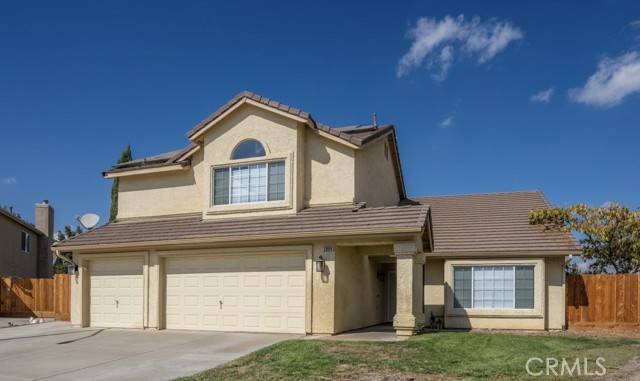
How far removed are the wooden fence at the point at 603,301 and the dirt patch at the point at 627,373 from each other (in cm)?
814

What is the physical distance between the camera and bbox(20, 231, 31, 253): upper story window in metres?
33.5

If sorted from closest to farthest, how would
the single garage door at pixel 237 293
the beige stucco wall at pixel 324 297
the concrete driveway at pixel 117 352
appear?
the concrete driveway at pixel 117 352, the beige stucco wall at pixel 324 297, the single garage door at pixel 237 293

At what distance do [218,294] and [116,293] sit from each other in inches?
155

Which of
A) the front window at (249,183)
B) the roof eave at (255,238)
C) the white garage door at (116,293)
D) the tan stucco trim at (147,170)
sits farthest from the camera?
Result: the tan stucco trim at (147,170)

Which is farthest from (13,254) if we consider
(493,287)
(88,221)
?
(493,287)

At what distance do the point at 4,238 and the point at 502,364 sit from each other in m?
29.0

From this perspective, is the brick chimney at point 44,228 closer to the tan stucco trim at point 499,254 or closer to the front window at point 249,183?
the front window at point 249,183

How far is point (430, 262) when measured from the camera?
64.1 ft

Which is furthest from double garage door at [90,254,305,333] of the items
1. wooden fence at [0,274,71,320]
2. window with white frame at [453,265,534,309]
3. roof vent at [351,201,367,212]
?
window with white frame at [453,265,534,309]

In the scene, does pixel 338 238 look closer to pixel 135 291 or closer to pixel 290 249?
pixel 290 249

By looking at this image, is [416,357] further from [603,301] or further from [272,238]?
[603,301]

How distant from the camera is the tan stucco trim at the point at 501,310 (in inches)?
702

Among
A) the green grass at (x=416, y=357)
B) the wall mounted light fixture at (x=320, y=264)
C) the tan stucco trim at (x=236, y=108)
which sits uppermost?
the tan stucco trim at (x=236, y=108)

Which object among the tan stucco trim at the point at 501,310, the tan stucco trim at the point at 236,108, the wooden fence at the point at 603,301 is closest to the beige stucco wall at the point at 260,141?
the tan stucco trim at the point at 236,108
